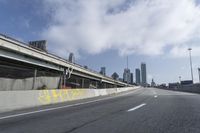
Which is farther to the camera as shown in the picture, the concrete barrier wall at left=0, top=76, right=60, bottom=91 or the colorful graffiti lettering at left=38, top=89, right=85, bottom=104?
the concrete barrier wall at left=0, top=76, right=60, bottom=91

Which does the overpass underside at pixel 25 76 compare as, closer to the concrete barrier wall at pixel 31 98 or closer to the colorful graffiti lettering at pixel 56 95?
the colorful graffiti lettering at pixel 56 95

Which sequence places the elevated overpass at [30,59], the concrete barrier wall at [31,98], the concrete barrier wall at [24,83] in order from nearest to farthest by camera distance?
the concrete barrier wall at [31,98] < the elevated overpass at [30,59] < the concrete barrier wall at [24,83]

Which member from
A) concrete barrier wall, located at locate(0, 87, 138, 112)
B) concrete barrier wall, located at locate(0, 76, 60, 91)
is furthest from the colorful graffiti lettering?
concrete barrier wall, located at locate(0, 76, 60, 91)

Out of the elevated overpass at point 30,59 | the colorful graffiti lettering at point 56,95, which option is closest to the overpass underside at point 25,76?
the elevated overpass at point 30,59

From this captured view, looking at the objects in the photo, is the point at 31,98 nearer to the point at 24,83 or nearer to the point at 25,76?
the point at 24,83

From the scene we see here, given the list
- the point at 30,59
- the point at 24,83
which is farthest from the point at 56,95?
the point at 24,83

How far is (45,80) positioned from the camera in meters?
32.2

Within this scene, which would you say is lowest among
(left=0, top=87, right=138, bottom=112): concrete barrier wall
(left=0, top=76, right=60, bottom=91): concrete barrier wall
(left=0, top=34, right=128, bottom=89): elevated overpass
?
(left=0, top=87, right=138, bottom=112): concrete barrier wall

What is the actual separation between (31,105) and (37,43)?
2484 centimetres

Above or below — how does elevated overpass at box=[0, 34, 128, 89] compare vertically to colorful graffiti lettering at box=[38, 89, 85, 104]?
above

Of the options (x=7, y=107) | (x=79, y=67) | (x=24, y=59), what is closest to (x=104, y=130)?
(x=7, y=107)

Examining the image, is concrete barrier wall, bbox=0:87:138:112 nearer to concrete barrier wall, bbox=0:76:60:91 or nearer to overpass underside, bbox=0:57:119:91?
overpass underside, bbox=0:57:119:91

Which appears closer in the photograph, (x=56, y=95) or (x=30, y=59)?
(x=56, y=95)

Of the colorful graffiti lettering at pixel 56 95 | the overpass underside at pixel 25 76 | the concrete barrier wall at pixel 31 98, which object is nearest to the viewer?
the concrete barrier wall at pixel 31 98
